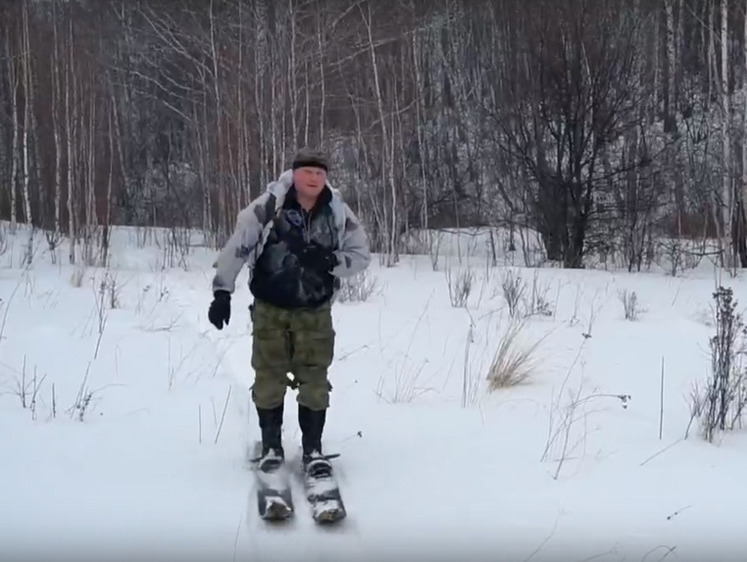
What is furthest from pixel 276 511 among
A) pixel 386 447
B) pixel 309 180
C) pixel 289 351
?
pixel 309 180

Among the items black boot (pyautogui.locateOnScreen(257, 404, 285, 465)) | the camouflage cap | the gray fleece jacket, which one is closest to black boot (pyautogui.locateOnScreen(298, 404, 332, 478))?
black boot (pyautogui.locateOnScreen(257, 404, 285, 465))

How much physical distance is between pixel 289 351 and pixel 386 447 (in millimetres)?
761

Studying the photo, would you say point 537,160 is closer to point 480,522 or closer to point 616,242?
point 616,242

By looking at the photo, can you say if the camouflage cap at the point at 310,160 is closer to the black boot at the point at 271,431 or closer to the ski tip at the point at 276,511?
the black boot at the point at 271,431

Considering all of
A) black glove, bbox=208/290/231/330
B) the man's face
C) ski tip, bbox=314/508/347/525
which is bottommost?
ski tip, bbox=314/508/347/525

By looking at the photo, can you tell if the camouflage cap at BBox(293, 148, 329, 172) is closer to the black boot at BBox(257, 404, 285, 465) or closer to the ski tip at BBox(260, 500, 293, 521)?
the black boot at BBox(257, 404, 285, 465)

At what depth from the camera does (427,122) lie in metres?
22.0

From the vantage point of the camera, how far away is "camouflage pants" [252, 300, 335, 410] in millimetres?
3646

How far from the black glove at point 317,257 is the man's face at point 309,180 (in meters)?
0.23

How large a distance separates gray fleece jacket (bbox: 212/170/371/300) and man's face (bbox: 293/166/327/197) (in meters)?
0.08

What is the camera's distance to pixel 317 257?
3.62 meters

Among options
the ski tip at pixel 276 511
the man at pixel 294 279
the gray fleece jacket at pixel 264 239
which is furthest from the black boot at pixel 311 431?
the gray fleece jacket at pixel 264 239

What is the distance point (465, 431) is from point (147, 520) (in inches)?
71.1

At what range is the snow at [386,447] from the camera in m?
2.99
